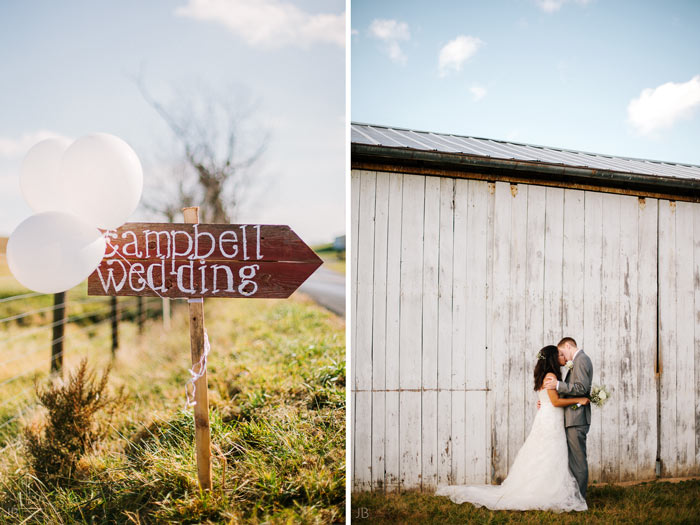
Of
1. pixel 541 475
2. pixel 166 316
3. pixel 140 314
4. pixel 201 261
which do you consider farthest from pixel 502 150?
pixel 140 314

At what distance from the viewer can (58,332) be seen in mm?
5707

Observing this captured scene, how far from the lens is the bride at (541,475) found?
3723 millimetres

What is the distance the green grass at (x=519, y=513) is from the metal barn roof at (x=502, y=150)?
322cm

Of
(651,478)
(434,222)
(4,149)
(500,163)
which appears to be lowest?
(651,478)

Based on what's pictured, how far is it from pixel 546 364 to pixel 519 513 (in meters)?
1.37

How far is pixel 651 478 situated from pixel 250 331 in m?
6.02

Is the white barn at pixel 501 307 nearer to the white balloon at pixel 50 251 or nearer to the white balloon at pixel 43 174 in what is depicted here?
the white balloon at pixel 50 251

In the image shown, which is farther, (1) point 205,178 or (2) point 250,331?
(1) point 205,178

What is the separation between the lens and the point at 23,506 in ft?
10.1

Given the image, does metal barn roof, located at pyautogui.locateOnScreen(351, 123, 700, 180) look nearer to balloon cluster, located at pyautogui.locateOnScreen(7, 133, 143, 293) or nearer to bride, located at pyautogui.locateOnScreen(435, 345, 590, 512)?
balloon cluster, located at pyautogui.locateOnScreen(7, 133, 143, 293)

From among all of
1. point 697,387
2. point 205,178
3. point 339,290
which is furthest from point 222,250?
point 205,178

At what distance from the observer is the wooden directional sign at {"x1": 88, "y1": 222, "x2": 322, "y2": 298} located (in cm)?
282

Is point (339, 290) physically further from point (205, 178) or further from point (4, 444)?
point (4, 444)

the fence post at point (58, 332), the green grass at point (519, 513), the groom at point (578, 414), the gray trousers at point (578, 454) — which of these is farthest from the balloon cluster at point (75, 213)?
the gray trousers at point (578, 454)
